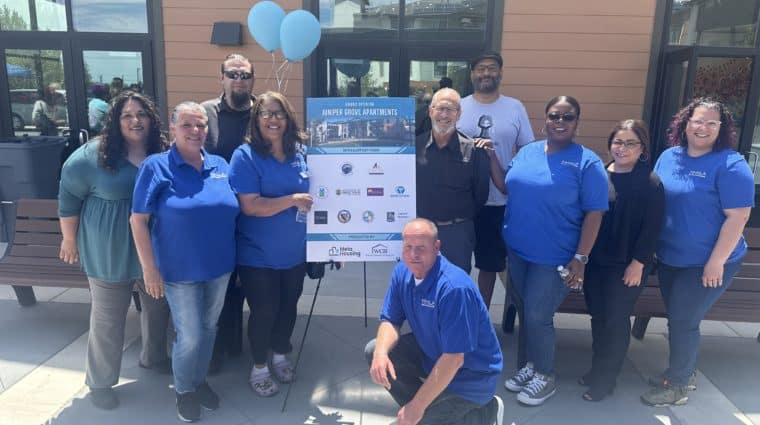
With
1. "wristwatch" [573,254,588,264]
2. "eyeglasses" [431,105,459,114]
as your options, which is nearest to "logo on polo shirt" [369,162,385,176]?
"eyeglasses" [431,105,459,114]

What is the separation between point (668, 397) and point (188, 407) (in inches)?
103

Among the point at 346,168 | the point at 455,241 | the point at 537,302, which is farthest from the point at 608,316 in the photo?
the point at 346,168

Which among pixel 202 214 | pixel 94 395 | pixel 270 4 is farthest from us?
pixel 270 4

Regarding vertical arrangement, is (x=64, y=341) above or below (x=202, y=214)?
below

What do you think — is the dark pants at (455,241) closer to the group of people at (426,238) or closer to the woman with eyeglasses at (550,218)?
the group of people at (426,238)

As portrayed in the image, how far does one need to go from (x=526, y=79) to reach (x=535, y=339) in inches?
140

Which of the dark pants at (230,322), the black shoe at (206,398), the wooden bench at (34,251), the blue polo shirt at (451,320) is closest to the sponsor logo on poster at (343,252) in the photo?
the blue polo shirt at (451,320)

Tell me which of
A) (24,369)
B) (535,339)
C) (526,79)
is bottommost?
(24,369)

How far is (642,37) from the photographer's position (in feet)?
18.5

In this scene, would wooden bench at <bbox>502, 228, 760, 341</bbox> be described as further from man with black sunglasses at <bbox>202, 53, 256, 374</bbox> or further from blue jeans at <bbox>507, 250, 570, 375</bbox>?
man with black sunglasses at <bbox>202, 53, 256, 374</bbox>

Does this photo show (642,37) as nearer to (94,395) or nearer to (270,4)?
(270,4)

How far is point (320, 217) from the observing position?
293 cm

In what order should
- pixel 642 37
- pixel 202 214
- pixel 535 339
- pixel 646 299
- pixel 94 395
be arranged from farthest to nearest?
pixel 642 37
pixel 646 299
pixel 535 339
pixel 94 395
pixel 202 214

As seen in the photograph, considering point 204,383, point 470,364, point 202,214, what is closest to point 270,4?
point 202,214
